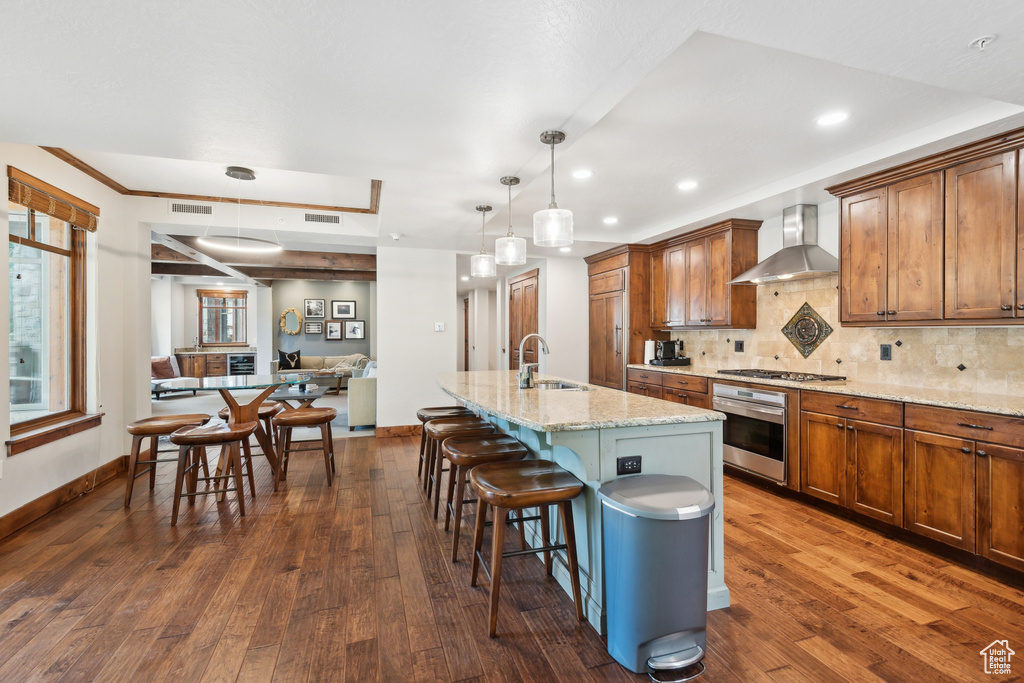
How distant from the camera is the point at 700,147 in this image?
9.62ft

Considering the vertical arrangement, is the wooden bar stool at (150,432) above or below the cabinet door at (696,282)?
below

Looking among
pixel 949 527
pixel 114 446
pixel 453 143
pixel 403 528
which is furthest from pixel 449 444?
pixel 114 446

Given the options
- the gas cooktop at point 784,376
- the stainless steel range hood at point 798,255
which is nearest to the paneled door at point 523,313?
the gas cooktop at point 784,376

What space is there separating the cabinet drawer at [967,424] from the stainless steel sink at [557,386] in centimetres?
185

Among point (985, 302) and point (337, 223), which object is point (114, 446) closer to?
point (337, 223)

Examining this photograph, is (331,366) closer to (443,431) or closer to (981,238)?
(443,431)

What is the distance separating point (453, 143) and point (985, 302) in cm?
305

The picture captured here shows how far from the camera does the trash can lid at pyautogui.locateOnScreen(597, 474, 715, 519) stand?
1608 millimetres

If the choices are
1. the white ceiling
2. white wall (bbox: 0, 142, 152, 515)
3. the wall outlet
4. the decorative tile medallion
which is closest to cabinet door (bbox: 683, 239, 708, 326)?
the decorative tile medallion

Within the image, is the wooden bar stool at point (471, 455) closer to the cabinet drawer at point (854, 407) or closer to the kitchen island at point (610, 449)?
the kitchen island at point (610, 449)

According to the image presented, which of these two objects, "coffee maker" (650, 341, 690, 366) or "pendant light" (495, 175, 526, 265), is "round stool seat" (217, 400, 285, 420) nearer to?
"pendant light" (495, 175, 526, 265)

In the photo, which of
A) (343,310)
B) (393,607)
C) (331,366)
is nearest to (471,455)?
(393,607)

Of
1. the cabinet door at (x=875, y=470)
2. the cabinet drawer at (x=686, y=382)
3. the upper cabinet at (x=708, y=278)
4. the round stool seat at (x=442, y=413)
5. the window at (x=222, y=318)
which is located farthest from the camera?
the window at (x=222, y=318)

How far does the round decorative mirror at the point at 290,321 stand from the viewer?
10164 mm
